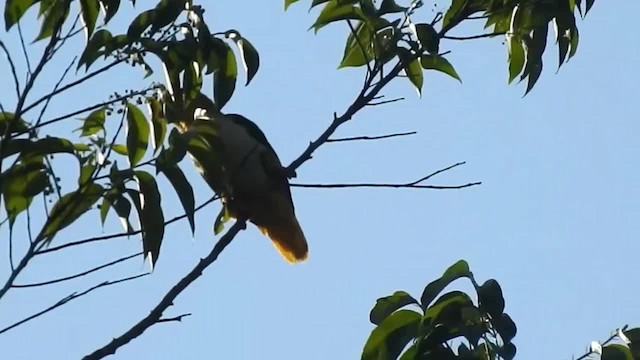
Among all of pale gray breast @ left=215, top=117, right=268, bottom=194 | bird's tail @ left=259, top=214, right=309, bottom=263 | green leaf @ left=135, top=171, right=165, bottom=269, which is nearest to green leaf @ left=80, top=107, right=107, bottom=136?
green leaf @ left=135, top=171, right=165, bottom=269

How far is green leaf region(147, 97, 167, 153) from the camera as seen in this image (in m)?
3.20

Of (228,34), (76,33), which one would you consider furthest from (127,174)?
(228,34)

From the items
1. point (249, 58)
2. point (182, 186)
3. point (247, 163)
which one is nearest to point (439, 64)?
point (249, 58)

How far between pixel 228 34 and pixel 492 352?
124 centimetres

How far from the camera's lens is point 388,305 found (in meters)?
2.92

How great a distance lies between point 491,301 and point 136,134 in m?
0.96

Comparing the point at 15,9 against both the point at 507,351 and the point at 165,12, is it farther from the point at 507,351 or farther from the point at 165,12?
the point at 507,351

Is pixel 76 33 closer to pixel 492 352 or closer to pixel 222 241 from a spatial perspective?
pixel 222 241

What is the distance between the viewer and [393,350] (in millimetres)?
2857

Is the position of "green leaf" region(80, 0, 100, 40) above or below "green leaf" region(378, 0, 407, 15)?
below

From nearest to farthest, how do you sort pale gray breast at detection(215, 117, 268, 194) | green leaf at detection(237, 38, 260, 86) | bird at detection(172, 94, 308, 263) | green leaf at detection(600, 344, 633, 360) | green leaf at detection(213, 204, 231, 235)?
green leaf at detection(600, 344, 633, 360), green leaf at detection(237, 38, 260, 86), green leaf at detection(213, 204, 231, 235), bird at detection(172, 94, 308, 263), pale gray breast at detection(215, 117, 268, 194)

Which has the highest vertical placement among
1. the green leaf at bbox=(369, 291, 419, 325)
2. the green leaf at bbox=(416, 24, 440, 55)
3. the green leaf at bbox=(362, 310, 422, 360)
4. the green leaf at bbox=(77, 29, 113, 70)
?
the green leaf at bbox=(416, 24, 440, 55)

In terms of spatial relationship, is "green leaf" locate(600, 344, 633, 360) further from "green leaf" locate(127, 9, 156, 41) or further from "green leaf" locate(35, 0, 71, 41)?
"green leaf" locate(35, 0, 71, 41)

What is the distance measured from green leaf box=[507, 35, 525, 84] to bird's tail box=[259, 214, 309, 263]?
2233mm
